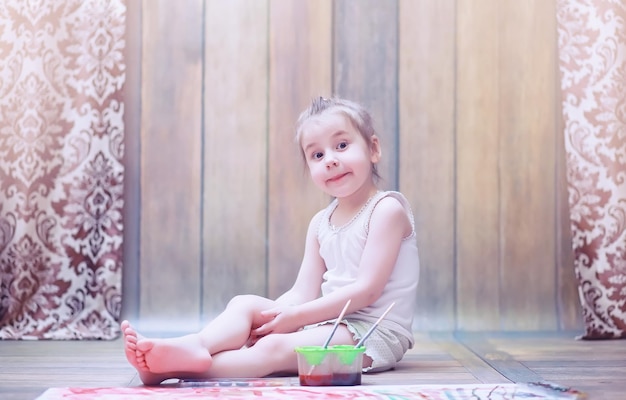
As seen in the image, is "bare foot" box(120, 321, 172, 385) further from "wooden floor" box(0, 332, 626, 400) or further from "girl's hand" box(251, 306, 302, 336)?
"girl's hand" box(251, 306, 302, 336)

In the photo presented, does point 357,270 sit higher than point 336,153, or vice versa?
point 336,153

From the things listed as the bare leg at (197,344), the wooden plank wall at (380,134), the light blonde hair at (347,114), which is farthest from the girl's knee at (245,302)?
the wooden plank wall at (380,134)

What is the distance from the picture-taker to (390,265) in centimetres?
169

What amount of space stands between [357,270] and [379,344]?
16 centimetres

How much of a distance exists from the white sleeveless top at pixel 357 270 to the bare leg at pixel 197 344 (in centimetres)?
20

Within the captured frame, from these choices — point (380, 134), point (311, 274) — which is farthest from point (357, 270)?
point (380, 134)

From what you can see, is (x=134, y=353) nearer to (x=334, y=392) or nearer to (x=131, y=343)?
(x=131, y=343)

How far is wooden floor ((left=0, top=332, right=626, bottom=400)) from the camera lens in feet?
5.09

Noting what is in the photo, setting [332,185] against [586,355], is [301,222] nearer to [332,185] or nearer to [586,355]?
[332,185]

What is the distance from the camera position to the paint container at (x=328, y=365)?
4.57ft

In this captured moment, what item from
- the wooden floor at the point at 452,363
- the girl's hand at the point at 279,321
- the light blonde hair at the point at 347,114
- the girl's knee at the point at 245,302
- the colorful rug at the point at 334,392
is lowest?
the wooden floor at the point at 452,363

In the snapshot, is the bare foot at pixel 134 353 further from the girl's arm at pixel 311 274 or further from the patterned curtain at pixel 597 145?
the patterned curtain at pixel 597 145

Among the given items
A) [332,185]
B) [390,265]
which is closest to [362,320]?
[390,265]

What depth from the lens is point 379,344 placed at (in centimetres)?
167
